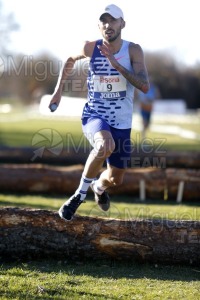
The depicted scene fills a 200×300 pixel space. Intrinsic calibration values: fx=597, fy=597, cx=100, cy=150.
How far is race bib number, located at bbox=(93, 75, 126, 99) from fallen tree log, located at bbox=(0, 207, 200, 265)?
52.1 inches

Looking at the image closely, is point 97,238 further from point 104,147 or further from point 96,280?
point 104,147

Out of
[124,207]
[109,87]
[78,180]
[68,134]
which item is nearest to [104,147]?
[109,87]

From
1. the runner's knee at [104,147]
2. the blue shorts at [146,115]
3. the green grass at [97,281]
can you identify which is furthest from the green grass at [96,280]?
the blue shorts at [146,115]

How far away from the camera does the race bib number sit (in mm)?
6254

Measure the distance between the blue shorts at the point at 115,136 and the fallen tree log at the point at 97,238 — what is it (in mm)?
896

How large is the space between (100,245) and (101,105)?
4.88 feet

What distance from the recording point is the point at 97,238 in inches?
236

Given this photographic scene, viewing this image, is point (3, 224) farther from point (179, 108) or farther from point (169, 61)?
point (169, 61)

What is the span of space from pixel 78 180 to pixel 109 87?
5095mm

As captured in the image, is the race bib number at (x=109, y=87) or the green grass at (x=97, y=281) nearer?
the green grass at (x=97, y=281)

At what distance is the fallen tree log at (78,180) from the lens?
11016 millimetres

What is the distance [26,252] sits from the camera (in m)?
6.02

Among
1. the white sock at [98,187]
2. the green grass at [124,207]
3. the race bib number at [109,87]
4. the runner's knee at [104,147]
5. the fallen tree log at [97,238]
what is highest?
the race bib number at [109,87]

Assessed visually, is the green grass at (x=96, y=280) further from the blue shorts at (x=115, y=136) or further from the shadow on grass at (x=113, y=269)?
the blue shorts at (x=115, y=136)
